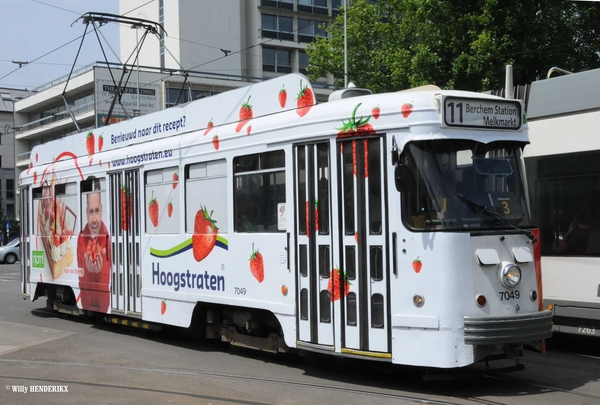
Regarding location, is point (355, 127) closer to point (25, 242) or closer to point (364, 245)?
point (364, 245)

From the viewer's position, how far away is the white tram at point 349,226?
7.88m

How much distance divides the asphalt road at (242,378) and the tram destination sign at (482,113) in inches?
101

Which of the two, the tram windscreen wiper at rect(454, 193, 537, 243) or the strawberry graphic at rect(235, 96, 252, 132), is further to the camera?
the strawberry graphic at rect(235, 96, 252, 132)

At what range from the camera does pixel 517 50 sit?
21875 mm

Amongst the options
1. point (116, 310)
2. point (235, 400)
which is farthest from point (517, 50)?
point (235, 400)

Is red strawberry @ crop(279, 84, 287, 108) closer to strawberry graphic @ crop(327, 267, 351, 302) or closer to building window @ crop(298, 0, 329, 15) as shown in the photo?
strawberry graphic @ crop(327, 267, 351, 302)

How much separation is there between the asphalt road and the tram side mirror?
1911 mm

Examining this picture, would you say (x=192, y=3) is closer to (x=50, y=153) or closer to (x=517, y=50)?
(x=517, y=50)

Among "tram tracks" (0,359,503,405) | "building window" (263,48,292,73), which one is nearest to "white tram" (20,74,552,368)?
"tram tracks" (0,359,503,405)

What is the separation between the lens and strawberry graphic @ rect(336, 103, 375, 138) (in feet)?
27.3

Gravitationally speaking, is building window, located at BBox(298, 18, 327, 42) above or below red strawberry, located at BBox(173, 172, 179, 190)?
above

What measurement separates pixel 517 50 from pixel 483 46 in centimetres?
165

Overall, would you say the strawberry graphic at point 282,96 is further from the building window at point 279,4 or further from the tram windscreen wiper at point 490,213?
the building window at point 279,4

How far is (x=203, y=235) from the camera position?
35.3 feet
